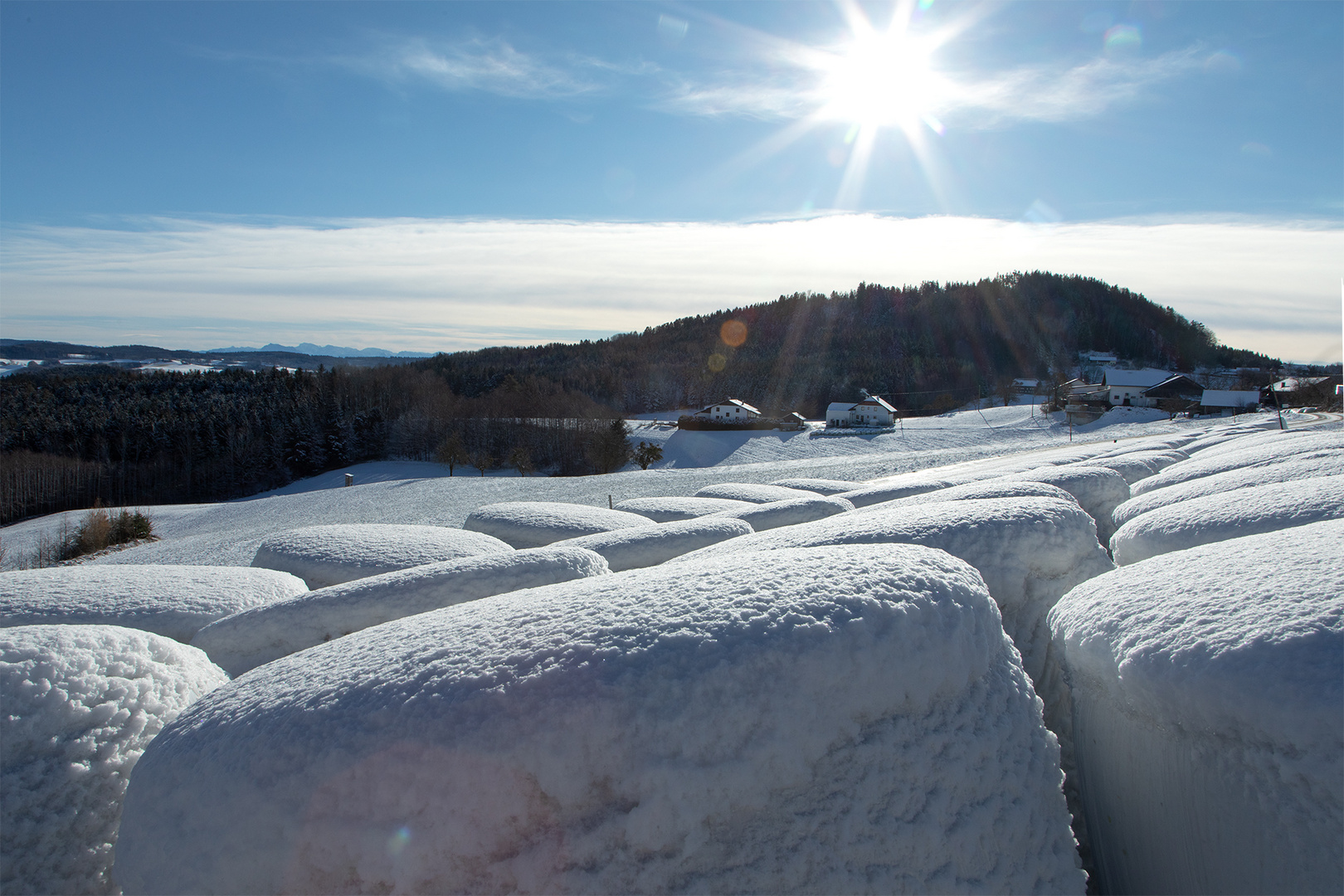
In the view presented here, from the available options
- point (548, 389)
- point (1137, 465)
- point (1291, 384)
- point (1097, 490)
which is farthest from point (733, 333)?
A: point (1097, 490)

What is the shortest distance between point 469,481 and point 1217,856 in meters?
23.8

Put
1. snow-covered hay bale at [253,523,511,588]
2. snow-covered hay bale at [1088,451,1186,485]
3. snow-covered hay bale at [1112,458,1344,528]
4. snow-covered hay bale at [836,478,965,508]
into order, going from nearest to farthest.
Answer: snow-covered hay bale at [1112,458,1344,528], snow-covered hay bale at [253,523,511,588], snow-covered hay bale at [1088,451,1186,485], snow-covered hay bale at [836,478,965,508]

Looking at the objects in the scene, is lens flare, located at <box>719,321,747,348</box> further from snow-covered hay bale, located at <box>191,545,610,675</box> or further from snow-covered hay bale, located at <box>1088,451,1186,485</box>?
snow-covered hay bale, located at <box>191,545,610,675</box>

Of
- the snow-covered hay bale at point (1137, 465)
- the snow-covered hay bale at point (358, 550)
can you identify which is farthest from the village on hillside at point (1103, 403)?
the snow-covered hay bale at point (358, 550)

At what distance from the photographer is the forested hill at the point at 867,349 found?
294ft

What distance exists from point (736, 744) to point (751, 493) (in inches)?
257

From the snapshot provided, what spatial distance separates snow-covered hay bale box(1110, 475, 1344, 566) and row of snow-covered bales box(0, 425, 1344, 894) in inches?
19.5

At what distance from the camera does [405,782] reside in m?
1.47

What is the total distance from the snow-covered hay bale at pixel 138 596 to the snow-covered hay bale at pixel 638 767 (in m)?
1.56

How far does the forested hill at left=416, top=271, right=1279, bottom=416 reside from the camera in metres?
89.7

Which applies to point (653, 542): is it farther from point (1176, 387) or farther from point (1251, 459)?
point (1176, 387)

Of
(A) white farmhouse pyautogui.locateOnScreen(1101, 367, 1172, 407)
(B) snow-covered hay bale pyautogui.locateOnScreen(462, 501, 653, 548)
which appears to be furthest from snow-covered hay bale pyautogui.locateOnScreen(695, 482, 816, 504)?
(A) white farmhouse pyautogui.locateOnScreen(1101, 367, 1172, 407)

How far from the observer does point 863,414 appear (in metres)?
57.1

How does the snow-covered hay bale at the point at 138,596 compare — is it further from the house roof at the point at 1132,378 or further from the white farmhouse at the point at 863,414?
the house roof at the point at 1132,378
